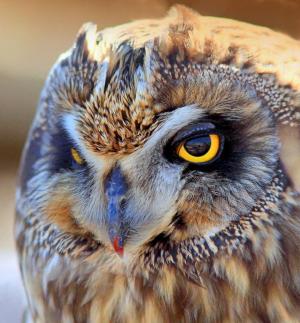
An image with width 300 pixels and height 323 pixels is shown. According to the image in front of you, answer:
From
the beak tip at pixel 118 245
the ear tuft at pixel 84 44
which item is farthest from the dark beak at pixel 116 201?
the ear tuft at pixel 84 44

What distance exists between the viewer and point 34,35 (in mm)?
854

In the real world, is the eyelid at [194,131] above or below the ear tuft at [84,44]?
below

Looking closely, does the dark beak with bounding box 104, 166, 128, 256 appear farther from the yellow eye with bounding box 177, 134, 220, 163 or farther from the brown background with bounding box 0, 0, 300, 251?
the brown background with bounding box 0, 0, 300, 251

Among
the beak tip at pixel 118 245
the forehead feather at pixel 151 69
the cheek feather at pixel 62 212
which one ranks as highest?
the forehead feather at pixel 151 69

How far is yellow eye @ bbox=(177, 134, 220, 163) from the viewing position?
2.27ft

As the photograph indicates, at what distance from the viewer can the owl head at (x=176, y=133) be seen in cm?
69

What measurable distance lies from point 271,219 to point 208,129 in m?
0.11

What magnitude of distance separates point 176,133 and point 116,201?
92 mm

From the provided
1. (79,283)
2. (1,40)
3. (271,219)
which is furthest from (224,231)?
(1,40)

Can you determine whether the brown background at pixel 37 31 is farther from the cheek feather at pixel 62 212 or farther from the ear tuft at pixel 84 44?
the cheek feather at pixel 62 212

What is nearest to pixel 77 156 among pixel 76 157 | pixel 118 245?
pixel 76 157

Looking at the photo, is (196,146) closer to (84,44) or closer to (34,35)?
(84,44)

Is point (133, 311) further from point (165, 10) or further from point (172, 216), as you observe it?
point (165, 10)

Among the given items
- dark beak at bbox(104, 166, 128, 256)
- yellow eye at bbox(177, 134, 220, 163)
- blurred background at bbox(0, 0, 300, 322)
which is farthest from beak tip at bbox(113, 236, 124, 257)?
blurred background at bbox(0, 0, 300, 322)
